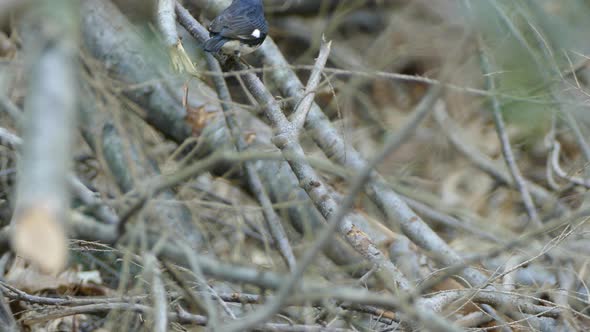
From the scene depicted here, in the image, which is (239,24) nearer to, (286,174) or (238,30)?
(238,30)

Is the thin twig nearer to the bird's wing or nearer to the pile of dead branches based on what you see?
the pile of dead branches

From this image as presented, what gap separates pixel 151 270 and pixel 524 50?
9.79ft

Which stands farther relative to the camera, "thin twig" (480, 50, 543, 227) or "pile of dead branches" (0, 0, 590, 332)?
"thin twig" (480, 50, 543, 227)

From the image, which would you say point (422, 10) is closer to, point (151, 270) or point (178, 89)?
point (178, 89)

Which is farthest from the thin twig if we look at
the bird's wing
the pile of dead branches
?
the bird's wing

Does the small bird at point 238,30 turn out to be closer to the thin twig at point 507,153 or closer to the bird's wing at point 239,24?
the bird's wing at point 239,24

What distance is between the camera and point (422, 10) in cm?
661

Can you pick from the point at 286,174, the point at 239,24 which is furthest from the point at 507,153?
the point at 239,24

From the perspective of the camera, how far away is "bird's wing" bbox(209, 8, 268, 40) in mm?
3441

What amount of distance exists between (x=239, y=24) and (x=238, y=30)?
17 centimetres

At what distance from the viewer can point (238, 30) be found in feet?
11.4

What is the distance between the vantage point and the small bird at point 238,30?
3.36 meters

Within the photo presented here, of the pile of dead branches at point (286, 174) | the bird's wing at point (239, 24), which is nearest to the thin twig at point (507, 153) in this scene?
the pile of dead branches at point (286, 174)

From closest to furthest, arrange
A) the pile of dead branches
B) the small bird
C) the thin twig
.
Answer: the pile of dead branches → the small bird → the thin twig
